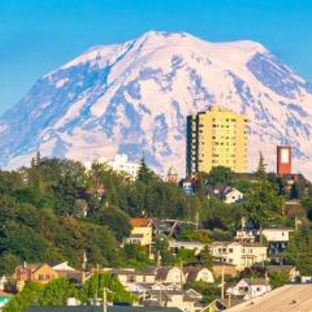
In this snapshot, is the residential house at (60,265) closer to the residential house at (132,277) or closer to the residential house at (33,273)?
→ the residential house at (33,273)

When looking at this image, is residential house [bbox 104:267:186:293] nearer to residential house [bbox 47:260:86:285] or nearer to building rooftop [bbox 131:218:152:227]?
residential house [bbox 47:260:86:285]

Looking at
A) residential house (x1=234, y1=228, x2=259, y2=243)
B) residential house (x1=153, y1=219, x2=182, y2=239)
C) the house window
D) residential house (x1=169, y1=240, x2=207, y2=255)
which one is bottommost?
the house window

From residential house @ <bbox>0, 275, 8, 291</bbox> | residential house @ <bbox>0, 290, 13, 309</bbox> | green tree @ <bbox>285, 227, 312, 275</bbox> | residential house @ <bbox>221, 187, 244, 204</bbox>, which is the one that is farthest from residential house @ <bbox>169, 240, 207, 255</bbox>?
residential house @ <bbox>0, 290, 13, 309</bbox>

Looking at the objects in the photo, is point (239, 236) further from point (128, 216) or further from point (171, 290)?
point (171, 290)

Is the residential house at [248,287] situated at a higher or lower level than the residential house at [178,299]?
higher

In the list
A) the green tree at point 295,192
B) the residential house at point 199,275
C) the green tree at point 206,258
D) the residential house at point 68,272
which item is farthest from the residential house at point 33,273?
the green tree at point 295,192

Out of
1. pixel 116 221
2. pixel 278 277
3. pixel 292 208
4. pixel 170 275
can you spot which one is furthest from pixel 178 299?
pixel 292 208
